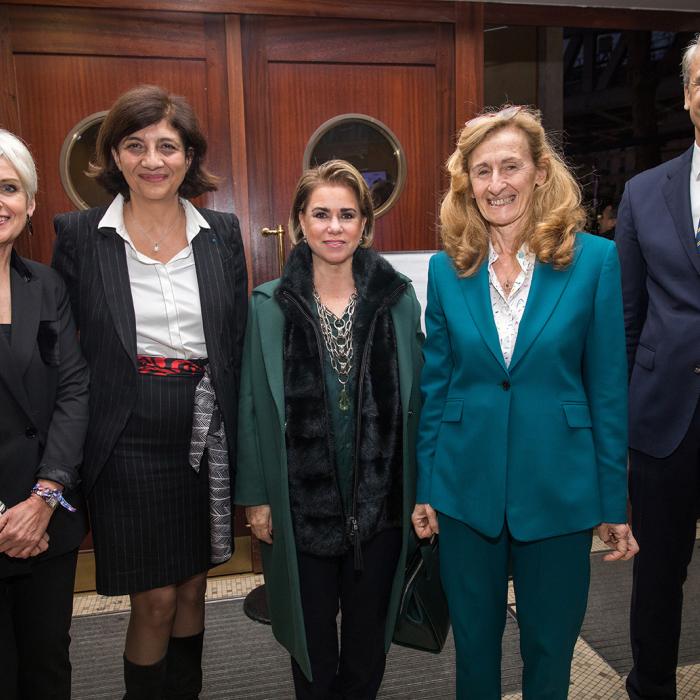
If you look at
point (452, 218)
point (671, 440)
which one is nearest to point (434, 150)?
point (452, 218)

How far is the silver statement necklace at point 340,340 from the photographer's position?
5.52ft

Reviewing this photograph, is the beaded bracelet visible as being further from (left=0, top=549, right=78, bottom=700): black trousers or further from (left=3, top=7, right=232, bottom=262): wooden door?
(left=3, top=7, right=232, bottom=262): wooden door

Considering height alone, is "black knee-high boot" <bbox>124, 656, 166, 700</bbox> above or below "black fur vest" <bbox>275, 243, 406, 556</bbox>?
below

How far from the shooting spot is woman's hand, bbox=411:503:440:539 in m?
1.63

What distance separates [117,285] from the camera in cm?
168

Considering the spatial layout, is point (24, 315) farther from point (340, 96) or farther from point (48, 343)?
point (340, 96)

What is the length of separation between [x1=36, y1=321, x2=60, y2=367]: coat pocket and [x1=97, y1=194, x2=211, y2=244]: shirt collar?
32 centimetres

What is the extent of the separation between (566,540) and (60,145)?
2.45 m

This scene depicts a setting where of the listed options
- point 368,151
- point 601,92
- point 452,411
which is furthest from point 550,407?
point 601,92

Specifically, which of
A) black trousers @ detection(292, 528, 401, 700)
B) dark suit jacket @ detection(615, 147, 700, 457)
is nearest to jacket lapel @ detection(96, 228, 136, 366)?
black trousers @ detection(292, 528, 401, 700)

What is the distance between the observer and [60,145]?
2746 mm

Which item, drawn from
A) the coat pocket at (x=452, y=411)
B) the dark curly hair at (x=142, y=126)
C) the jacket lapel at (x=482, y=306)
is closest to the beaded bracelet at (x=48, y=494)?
the dark curly hair at (x=142, y=126)

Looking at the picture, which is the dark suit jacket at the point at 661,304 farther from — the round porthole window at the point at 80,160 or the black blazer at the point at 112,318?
the round porthole window at the point at 80,160

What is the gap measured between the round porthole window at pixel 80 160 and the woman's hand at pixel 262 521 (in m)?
1.63
